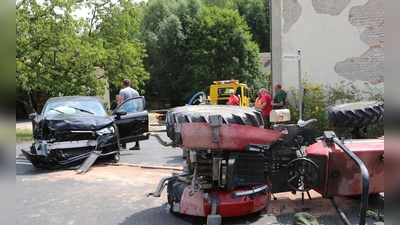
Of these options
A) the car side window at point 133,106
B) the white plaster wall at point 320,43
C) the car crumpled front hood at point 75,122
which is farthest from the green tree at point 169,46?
the car crumpled front hood at point 75,122

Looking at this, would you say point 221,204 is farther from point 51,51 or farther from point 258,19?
point 258,19

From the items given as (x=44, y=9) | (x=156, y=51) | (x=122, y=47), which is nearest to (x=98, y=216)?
(x=44, y=9)

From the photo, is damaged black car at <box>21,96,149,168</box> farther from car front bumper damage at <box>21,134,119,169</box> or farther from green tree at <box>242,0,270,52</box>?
green tree at <box>242,0,270,52</box>

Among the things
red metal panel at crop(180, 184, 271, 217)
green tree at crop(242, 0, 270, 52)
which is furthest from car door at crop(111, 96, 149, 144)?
green tree at crop(242, 0, 270, 52)

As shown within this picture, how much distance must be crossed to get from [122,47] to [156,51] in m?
18.2

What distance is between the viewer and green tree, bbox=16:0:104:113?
1738cm

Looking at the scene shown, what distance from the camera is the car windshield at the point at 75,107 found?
9852 millimetres

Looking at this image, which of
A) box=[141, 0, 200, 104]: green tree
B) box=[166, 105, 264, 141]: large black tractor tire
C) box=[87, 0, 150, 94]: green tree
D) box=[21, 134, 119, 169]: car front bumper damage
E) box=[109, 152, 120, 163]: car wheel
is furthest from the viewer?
box=[141, 0, 200, 104]: green tree

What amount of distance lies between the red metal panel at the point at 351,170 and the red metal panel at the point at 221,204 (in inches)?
38.2

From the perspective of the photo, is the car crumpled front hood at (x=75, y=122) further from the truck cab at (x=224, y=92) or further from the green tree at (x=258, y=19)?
the green tree at (x=258, y=19)

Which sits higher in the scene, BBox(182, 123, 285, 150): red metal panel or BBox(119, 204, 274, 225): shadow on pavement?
BBox(182, 123, 285, 150): red metal panel

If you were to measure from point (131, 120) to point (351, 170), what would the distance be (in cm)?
663

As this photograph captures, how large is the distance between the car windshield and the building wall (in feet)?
19.2

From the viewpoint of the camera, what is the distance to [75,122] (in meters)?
8.98
